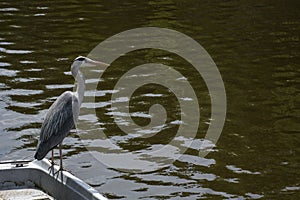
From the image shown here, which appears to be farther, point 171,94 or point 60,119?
point 171,94

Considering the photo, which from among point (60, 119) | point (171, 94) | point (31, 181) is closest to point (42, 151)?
point (31, 181)

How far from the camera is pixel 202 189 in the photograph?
9.27 meters

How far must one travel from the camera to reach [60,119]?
8.17m

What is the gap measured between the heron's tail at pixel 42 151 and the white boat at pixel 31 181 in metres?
0.06

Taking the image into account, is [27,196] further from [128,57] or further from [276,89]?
[128,57]

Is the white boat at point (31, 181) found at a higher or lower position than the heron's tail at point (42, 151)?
lower

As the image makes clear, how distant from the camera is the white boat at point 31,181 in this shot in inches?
298

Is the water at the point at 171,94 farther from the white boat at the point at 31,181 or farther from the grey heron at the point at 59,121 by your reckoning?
the white boat at the point at 31,181

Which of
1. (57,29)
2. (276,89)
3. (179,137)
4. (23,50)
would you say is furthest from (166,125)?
(57,29)

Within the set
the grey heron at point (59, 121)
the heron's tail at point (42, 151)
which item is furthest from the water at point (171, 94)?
the heron's tail at point (42, 151)

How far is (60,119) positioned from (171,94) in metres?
4.85

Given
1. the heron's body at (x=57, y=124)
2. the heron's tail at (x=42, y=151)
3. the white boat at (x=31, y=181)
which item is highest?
the heron's body at (x=57, y=124)

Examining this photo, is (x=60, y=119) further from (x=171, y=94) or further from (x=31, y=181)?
(x=171, y=94)

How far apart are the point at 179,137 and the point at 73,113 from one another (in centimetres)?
305
